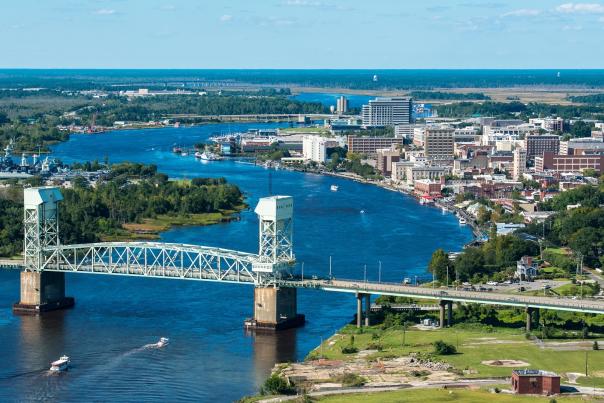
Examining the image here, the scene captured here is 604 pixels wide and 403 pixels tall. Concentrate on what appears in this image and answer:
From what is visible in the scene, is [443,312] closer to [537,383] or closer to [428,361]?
[428,361]

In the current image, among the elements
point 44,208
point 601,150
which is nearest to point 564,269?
point 44,208

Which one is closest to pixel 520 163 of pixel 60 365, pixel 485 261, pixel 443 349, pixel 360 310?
pixel 485 261

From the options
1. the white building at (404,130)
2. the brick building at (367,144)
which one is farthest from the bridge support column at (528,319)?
the white building at (404,130)

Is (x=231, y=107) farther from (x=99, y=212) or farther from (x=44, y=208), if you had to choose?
(x=44, y=208)

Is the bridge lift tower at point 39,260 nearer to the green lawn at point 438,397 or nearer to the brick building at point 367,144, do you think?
the green lawn at point 438,397

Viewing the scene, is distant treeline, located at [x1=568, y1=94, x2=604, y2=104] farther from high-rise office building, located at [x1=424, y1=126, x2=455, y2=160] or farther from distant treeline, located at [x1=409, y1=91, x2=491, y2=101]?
high-rise office building, located at [x1=424, y1=126, x2=455, y2=160]
